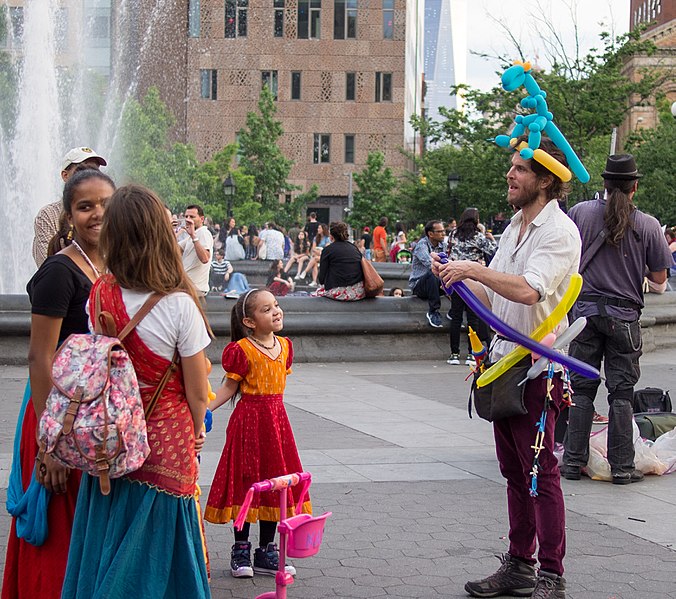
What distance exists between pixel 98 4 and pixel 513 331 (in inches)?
2717

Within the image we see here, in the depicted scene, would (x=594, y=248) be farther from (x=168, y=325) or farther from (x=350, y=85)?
(x=350, y=85)

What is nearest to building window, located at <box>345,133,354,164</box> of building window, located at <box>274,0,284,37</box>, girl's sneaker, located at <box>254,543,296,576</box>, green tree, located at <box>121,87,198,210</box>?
building window, located at <box>274,0,284,37</box>

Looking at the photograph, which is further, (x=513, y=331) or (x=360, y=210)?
(x=360, y=210)

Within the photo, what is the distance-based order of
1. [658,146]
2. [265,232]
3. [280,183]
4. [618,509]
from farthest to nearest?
[280,183], [658,146], [265,232], [618,509]

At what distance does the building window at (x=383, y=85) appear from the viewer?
231ft

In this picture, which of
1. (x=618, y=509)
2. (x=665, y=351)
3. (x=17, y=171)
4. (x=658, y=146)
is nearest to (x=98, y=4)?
(x=658, y=146)

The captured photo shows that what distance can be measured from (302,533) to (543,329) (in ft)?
4.71

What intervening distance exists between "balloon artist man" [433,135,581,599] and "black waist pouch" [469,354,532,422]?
5 centimetres

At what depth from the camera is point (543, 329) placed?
4789mm

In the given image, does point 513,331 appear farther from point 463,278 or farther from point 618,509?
point 618,509

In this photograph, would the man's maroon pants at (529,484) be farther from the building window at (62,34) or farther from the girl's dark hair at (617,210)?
the building window at (62,34)

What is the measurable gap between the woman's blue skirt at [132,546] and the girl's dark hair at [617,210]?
416cm

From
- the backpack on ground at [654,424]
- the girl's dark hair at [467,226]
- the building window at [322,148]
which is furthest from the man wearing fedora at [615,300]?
the building window at [322,148]

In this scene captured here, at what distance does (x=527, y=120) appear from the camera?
485 cm
